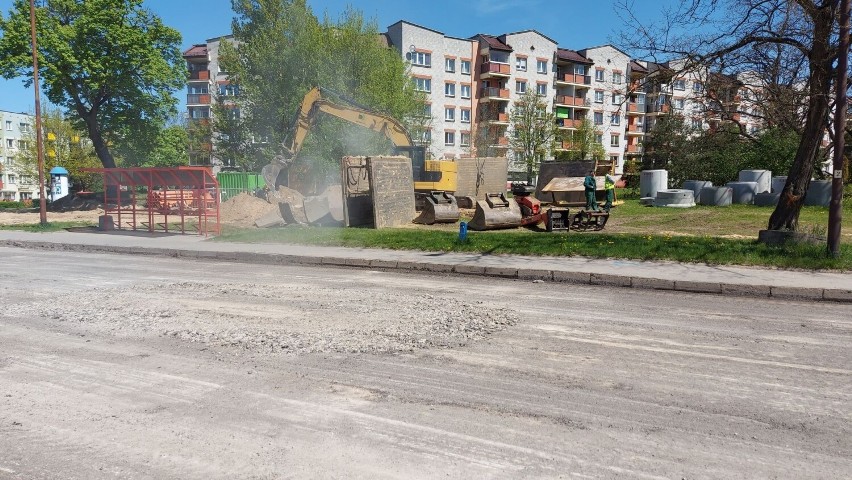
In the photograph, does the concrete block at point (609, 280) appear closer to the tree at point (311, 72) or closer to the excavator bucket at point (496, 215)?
the excavator bucket at point (496, 215)

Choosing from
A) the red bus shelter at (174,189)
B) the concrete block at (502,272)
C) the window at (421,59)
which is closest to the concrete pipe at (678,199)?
the concrete block at (502,272)

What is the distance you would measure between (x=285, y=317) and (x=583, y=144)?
5609cm

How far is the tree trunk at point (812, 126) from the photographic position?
11.3m

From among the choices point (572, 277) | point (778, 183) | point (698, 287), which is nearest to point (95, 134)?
point (572, 277)

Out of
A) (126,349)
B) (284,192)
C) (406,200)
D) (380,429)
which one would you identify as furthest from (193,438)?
(284,192)

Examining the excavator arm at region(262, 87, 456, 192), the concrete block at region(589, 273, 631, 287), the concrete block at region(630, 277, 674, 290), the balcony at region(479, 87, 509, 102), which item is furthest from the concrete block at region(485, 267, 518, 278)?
the balcony at region(479, 87, 509, 102)

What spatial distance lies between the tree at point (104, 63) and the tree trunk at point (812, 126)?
36.2 metres

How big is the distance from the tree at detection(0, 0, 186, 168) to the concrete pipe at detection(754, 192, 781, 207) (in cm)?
3597

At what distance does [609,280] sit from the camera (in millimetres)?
10016

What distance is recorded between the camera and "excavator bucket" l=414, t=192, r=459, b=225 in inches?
773

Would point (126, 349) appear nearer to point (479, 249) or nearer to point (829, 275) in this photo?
point (479, 249)

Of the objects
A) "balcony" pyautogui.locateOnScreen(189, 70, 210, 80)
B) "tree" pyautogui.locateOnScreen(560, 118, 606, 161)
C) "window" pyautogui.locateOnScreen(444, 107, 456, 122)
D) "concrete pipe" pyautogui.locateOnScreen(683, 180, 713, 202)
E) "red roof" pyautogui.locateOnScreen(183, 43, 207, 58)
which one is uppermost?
"red roof" pyautogui.locateOnScreen(183, 43, 207, 58)

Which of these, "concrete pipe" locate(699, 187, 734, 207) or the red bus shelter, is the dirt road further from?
"concrete pipe" locate(699, 187, 734, 207)

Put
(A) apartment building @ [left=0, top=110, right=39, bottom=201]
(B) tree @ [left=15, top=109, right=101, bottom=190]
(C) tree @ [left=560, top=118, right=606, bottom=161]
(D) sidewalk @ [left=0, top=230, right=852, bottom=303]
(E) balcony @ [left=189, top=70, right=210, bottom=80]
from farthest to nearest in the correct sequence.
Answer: (A) apartment building @ [left=0, top=110, right=39, bottom=201]
(E) balcony @ [left=189, top=70, right=210, bottom=80]
(C) tree @ [left=560, top=118, right=606, bottom=161]
(B) tree @ [left=15, top=109, right=101, bottom=190]
(D) sidewalk @ [left=0, top=230, right=852, bottom=303]
